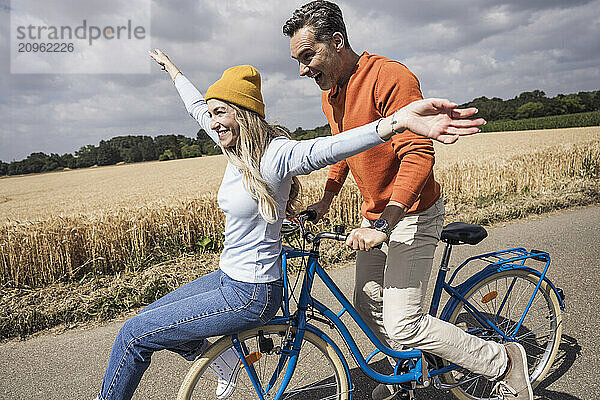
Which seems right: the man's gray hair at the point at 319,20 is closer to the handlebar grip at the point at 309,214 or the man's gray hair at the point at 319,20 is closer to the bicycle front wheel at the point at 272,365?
the handlebar grip at the point at 309,214

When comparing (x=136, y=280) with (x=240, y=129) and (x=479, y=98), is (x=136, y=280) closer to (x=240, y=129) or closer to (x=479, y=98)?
(x=240, y=129)

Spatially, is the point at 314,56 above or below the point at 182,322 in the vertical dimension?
above

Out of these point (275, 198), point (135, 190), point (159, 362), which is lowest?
point (159, 362)

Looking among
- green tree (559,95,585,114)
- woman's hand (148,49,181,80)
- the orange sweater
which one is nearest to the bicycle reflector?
the orange sweater

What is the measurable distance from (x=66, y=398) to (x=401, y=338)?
2.53 metres

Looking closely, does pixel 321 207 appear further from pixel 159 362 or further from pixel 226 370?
pixel 159 362

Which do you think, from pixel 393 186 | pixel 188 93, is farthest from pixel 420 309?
pixel 188 93

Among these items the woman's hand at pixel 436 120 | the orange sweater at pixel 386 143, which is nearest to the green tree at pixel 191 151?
the orange sweater at pixel 386 143

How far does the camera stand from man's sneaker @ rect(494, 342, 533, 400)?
9.00 feet

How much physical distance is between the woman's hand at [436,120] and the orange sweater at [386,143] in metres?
0.36

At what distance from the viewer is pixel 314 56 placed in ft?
8.51

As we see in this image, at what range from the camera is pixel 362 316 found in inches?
121

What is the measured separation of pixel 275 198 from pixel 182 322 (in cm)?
73

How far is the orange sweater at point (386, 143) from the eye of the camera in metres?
2.31
